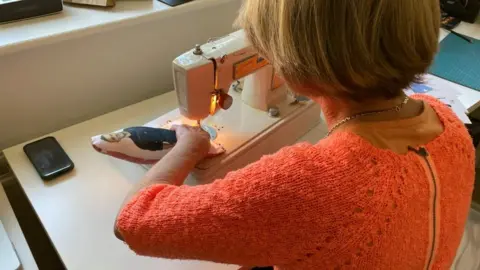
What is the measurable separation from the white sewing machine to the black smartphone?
9.6 inches

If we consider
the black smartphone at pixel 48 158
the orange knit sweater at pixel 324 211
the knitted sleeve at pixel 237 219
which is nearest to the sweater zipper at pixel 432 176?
the orange knit sweater at pixel 324 211

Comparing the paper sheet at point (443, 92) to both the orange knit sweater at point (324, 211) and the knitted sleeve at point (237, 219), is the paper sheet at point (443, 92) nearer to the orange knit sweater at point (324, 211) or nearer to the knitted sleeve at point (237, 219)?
the orange knit sweater at point (324, 211)

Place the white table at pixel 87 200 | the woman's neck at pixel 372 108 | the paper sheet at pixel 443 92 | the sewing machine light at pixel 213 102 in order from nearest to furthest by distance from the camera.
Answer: the woman's neck at pixel 372 108 < the white table at pixel 87 200 < the sewing machine light at pixel 213 102 < the paper sheet at pixel 443 92

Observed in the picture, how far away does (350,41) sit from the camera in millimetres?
586

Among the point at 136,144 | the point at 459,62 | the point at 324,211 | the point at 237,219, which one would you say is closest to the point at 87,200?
the point at 136,144

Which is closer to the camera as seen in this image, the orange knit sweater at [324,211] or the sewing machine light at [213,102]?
the orange knit sweater at [324,211]

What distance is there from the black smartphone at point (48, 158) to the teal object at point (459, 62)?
1.05 meters

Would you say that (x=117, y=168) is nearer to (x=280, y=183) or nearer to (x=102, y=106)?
(x=102, y=106)

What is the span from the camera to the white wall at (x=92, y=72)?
122 centimetres

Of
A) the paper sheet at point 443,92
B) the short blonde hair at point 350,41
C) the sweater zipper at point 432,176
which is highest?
the short blonde hair at point 350,41

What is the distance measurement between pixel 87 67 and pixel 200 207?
2.71 ft

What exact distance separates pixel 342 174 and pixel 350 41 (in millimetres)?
176

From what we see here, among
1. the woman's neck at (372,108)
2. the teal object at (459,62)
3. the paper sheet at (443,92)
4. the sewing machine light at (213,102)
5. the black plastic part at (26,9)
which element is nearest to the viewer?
the woman's neck at (372,108)

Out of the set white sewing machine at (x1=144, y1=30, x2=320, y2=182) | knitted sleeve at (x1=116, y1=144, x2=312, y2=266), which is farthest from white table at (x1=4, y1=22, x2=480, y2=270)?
knitted sleeve at (x1=116, y1=144, x2=312, y2=266)
